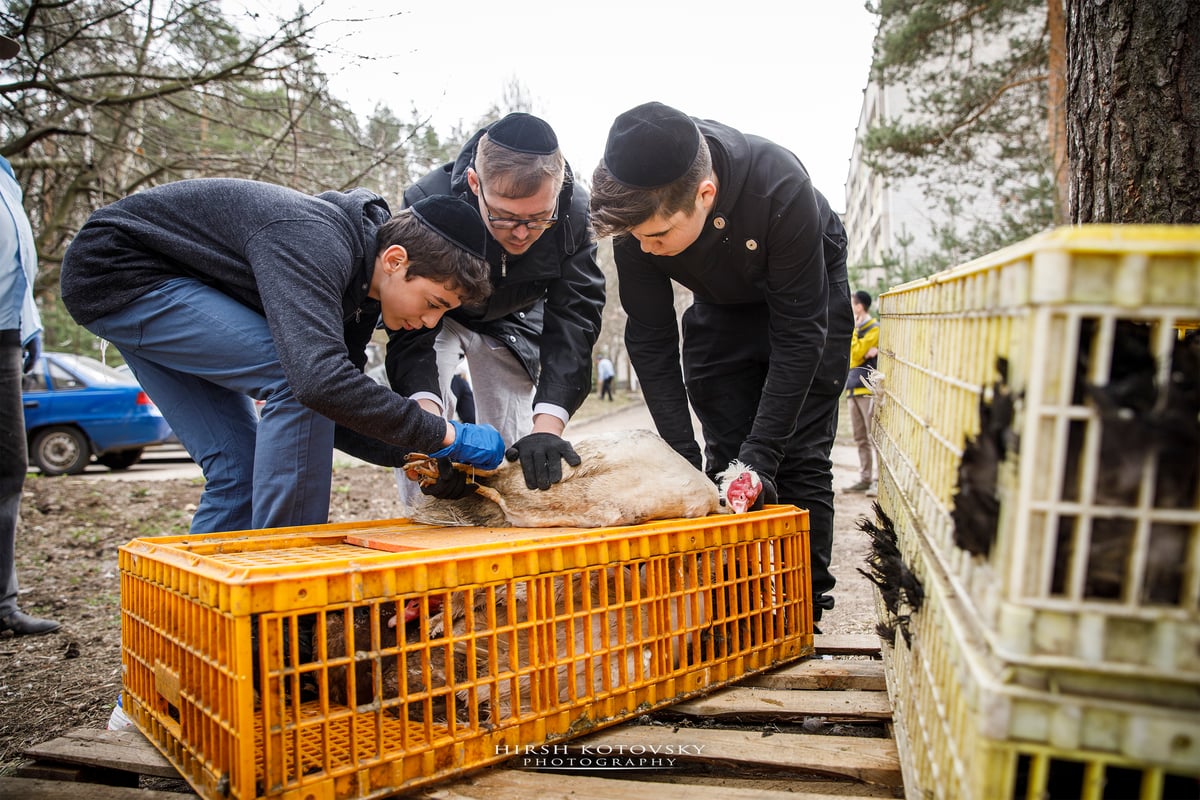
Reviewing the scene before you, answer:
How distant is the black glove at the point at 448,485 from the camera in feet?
7.75

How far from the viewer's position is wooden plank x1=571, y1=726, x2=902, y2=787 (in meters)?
1.68

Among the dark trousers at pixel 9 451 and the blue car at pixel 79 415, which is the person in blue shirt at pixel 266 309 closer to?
the dark trousers at pixel 9 451

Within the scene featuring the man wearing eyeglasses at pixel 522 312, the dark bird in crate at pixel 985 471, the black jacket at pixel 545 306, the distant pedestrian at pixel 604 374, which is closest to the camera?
the dark bird in crate at pixel 985 471

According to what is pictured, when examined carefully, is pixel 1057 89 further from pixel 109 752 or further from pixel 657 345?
pixel 109 752

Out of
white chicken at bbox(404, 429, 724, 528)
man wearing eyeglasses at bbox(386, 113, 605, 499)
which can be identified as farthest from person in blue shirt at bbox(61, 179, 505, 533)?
man wearing eyeglasses at bbox(386, 113, 605, 499)

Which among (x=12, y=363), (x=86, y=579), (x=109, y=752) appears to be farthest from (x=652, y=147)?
(x=86, y=579)

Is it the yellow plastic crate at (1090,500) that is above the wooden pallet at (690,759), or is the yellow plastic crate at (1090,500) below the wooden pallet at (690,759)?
above

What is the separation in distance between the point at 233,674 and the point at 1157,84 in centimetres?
291

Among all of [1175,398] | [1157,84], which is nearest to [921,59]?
[1157,84]

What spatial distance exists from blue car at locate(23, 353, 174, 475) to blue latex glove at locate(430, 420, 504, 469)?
883 cm

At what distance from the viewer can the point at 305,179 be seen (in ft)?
22.7

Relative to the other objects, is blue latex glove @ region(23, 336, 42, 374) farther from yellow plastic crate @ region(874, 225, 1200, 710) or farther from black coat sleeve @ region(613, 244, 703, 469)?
yellow plastic crate @ region(874, 225, 1200, 710)

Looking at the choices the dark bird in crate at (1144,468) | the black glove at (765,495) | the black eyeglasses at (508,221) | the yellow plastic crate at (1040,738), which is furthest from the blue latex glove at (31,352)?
the dark bird in crate at (1144,468)

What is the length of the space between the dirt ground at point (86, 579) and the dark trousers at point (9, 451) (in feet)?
1.03
